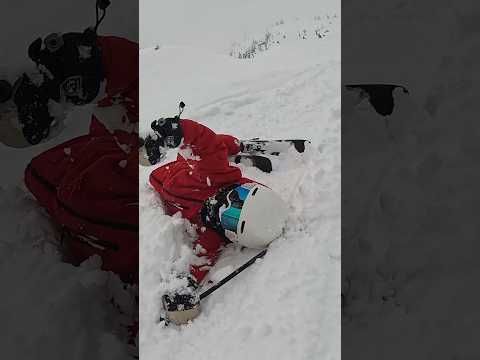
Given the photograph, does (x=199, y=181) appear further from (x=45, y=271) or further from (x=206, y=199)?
(x=45, y=271)

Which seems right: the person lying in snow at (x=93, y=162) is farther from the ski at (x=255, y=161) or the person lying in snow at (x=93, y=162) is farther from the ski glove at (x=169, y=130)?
the ski at (x=255, y=161)

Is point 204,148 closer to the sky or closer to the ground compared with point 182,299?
closer to the sky

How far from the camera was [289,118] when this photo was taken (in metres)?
0.88

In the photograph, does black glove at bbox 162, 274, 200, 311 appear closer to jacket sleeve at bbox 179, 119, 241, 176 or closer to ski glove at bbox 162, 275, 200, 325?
ski glove at bbox 162, 275, 200, 325

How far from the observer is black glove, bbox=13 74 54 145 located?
669mm

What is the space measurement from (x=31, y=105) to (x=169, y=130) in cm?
21

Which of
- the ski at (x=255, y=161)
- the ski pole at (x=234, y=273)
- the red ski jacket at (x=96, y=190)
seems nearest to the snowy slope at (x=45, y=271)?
the red ski jacket at (x=96, y=190)

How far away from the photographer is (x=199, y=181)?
2.68 feet

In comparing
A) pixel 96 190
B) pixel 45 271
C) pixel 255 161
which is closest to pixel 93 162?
pixel 96 190

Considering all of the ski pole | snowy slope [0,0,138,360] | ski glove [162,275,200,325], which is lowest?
ski glove [162,275,200,325]

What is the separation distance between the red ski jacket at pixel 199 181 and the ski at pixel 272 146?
0.05 metres

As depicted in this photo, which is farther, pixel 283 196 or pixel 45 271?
pixel 283 196

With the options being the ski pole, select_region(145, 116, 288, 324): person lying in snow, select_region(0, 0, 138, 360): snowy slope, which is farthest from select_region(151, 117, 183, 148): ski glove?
the ski pole
